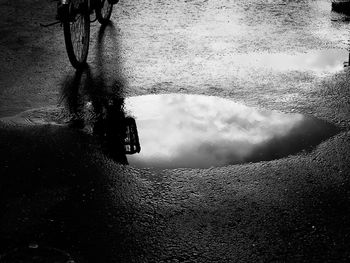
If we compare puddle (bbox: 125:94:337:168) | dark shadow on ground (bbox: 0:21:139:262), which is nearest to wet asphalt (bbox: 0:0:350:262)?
dark shadow on ground (bbox: 0:21:139:262)

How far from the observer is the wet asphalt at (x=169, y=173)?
3496mm

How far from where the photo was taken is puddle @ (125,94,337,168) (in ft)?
15.1

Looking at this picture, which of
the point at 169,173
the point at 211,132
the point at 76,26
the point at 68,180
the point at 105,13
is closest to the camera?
the point at 68,180

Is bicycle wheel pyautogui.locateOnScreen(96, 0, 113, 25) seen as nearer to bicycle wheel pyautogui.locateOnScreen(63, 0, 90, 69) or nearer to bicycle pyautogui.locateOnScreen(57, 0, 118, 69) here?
bicycle pyautogui.locateOnScreen(57, 0, 118, 69)

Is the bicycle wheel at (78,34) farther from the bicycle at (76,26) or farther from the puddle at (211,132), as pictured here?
the puddle at (211,132)

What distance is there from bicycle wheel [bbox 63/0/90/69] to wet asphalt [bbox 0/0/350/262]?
0.19 meters

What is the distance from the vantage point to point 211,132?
16.7 ft

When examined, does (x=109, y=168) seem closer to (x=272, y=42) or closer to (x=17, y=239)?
(x=17, y=239)

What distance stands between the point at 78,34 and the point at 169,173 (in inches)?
129

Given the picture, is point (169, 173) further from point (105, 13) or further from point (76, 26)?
point (105, 13)

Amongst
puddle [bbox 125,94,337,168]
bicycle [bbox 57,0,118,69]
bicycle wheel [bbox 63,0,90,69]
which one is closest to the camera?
puddle [bbox 125,94,337,168]

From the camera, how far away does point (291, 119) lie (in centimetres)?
521

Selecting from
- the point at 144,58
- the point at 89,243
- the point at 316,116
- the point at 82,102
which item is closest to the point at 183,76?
the point at 144,58

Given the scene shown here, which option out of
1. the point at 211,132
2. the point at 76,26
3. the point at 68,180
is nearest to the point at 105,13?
the point at 76,26
